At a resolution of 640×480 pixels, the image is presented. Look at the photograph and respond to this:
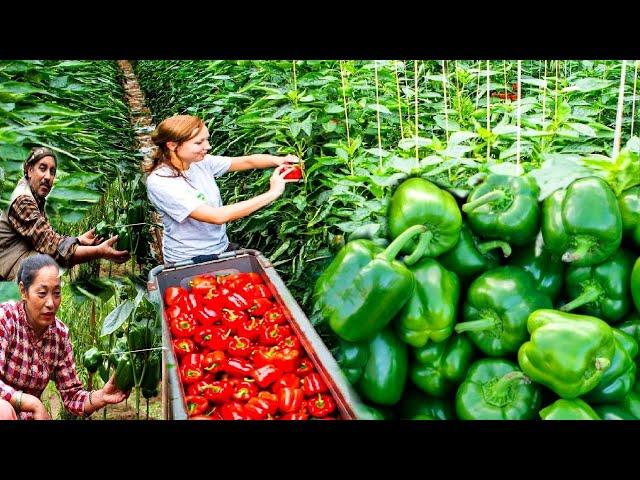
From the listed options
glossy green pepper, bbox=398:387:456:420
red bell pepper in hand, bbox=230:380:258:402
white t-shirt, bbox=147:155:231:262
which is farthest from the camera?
white t-shirt, bbox=147:155:231:262

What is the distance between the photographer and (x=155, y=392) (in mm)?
2611

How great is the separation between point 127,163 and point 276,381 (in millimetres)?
2174

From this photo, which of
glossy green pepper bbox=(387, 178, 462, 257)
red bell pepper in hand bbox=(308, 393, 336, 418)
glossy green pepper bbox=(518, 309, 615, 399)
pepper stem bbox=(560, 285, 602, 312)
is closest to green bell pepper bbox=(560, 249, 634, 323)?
pepper stem bbox=(560, 285, 602, 312)

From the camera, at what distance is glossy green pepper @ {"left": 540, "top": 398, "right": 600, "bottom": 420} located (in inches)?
63.4

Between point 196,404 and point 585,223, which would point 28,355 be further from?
point 585,223

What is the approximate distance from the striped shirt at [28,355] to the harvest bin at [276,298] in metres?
0.37

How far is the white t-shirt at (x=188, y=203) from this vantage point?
3059 mm

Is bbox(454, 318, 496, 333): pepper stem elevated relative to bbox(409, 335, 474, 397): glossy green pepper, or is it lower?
elevated

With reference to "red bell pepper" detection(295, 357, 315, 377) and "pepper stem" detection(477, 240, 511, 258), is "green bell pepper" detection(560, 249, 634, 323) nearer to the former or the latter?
"pepper stem" detection(477, 240, 511, 258)

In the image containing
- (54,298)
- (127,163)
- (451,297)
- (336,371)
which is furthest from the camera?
(127,163)

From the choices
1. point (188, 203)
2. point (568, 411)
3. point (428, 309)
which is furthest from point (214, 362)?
point (568, 411)

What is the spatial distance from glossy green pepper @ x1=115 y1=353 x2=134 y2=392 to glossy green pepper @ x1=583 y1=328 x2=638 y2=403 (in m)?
1.52
